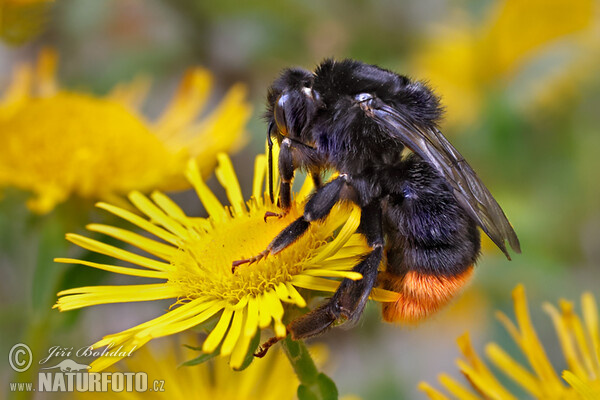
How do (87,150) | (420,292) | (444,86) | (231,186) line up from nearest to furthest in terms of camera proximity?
1. (420,292)
2. (231,186)
3. (87,150)
4. (444,86)

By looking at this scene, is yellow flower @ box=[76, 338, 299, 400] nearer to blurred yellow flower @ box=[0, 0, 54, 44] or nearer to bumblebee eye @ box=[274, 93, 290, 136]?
bumblebee eye @ box=[274, 93, 290, 136]

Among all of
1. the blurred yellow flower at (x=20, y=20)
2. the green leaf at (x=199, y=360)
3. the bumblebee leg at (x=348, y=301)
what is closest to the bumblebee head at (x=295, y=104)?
the bumblebee leg at (x=348, y=301)

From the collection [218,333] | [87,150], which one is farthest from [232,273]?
[87,150]

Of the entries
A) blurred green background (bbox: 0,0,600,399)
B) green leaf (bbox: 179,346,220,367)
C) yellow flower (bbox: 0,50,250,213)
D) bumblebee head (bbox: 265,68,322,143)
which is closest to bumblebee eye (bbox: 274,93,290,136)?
bumblebee head (bbox: 265,68,322,143)

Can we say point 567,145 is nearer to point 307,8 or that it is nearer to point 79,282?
point 307,8

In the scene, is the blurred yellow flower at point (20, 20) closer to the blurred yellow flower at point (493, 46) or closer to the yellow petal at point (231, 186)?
the yellow petal at point (231, 186)

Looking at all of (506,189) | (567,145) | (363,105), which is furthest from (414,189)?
(567,145)

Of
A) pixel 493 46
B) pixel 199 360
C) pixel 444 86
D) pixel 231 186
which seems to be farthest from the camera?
pixel 444 86

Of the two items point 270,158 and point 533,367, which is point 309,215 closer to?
point 270,158
